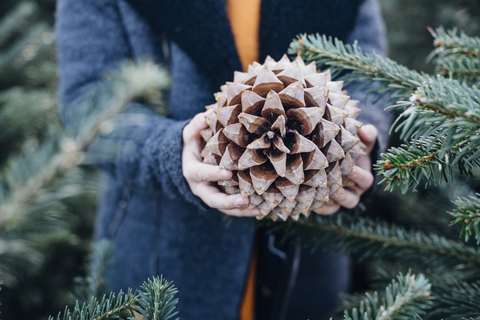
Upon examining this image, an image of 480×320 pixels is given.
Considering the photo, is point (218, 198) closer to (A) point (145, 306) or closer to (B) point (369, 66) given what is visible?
(A) point (145, 306)

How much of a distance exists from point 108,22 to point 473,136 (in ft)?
2.42

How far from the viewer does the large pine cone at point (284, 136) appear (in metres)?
0.39

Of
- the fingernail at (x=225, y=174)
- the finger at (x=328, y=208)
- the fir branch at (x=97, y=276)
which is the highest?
the fingernail at (x=225, y=174)

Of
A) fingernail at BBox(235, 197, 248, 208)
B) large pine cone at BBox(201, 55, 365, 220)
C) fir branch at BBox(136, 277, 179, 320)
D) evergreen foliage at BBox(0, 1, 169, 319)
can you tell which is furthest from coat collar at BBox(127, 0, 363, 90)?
fir branch at BBox(136, 277, 179, 320)

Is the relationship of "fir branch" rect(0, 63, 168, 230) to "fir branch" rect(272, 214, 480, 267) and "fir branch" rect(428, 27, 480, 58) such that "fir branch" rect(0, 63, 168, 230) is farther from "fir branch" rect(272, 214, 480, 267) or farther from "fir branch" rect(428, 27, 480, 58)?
"fir branch" rect(428, 27, 480, 58)

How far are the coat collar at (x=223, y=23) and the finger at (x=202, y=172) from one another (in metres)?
0.26

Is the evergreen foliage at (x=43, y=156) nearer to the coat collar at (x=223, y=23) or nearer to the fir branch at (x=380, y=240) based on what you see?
the coat collar at (x=223, y=23)

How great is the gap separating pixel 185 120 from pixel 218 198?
26 centimetres

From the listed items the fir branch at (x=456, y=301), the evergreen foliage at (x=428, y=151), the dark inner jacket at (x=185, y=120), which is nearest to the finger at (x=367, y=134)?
the evergreen foliage at (x=428, y=151)

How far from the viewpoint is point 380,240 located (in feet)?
1.81

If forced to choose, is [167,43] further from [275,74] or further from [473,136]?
[473,136]

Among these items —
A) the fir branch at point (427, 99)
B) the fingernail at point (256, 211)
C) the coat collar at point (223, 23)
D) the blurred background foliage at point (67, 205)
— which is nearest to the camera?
the fir branch at point (427, 99)

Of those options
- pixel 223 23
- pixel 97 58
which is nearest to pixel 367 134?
pixel 223 23

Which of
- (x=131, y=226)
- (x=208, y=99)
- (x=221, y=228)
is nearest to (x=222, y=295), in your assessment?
(x=221, y=228)
